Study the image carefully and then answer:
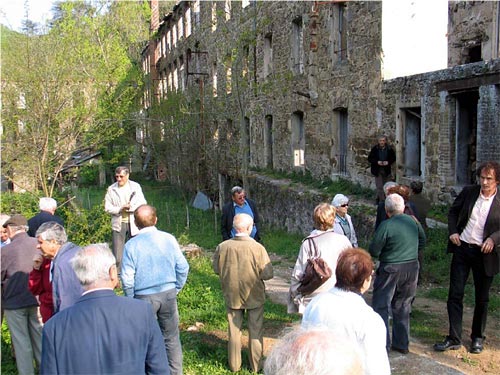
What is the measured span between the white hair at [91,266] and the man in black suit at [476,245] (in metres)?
3.76

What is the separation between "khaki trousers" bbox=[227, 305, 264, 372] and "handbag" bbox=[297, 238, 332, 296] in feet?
2.88

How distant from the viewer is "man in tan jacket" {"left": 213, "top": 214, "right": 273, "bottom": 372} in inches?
215

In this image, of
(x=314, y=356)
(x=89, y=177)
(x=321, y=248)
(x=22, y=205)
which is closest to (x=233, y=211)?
(x=321, y=248)

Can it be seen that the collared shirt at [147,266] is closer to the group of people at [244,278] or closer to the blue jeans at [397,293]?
the group of people at [244,278]

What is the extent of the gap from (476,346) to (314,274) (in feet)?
7.39

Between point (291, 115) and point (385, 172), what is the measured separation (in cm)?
587

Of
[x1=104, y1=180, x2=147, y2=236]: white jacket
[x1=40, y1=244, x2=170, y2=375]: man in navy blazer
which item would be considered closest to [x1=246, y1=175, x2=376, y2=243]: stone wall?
[x1=104, y1=180, x2=147, y2=236]: white jacket

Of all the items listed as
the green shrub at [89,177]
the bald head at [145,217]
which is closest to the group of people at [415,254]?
the bald head at [145,217]

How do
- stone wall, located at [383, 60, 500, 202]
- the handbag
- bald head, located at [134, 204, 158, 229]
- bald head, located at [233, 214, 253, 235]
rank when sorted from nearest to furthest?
the handbag
bald head, located at [134, 204, 158, 229]
bald head, located at [233, 214, 253, 235]
stone wall, located at [383, 60, 500, 202]

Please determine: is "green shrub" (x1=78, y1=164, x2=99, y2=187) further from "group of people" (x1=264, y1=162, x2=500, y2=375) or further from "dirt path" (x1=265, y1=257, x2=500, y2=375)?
"group of people" (x1=264, y1=162, x2=500, y2=375)

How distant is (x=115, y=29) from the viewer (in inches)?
1052

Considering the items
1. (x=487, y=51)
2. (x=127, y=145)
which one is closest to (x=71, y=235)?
(x=487, y=51)

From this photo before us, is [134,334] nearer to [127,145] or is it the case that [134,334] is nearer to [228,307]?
[228,307]

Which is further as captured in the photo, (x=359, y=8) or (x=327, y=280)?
(x=359, y=8)
